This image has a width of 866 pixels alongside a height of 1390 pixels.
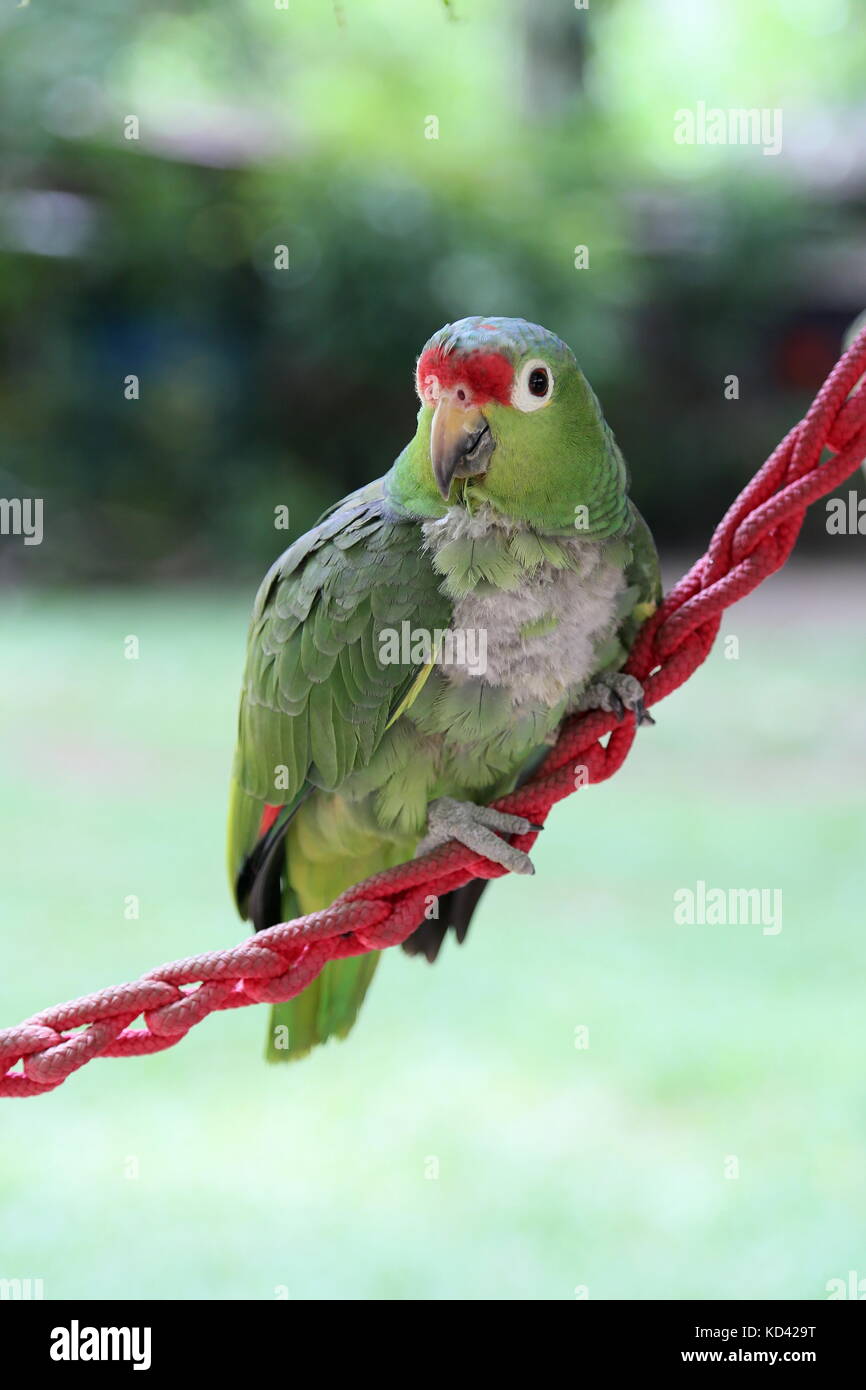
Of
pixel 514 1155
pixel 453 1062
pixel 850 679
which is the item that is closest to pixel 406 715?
pixel 514 1155

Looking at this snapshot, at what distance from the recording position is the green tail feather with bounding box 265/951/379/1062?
1536mm

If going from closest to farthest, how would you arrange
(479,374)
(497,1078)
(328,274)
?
1. (479,374)
2. (497,1078)
3. (328,274)

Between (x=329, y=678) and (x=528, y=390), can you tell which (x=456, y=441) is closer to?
(x=528, y=390)

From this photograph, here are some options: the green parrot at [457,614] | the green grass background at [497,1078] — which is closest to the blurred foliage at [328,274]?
the green grass background at [497,1078]

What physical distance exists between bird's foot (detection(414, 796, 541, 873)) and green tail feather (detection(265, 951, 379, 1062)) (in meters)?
0.28

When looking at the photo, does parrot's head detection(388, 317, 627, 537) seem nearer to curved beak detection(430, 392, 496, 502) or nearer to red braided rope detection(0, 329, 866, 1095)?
curved beak detection(430, 392, 496, 502)

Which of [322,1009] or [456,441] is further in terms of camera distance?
[322,1009]

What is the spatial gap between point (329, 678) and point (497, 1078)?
181 cm

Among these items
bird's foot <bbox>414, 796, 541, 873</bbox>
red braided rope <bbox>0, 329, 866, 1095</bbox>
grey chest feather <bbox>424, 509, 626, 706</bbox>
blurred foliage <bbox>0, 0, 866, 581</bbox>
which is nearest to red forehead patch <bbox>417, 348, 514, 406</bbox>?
grey chest feather <bbox>424, 509, 626, 706</bbox>

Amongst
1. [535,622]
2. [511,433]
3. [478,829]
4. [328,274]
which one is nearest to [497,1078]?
[478,829]

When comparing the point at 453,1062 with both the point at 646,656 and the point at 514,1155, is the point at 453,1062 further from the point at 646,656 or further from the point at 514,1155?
the point at 646,656

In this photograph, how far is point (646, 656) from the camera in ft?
4.21

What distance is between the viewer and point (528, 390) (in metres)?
1.14
